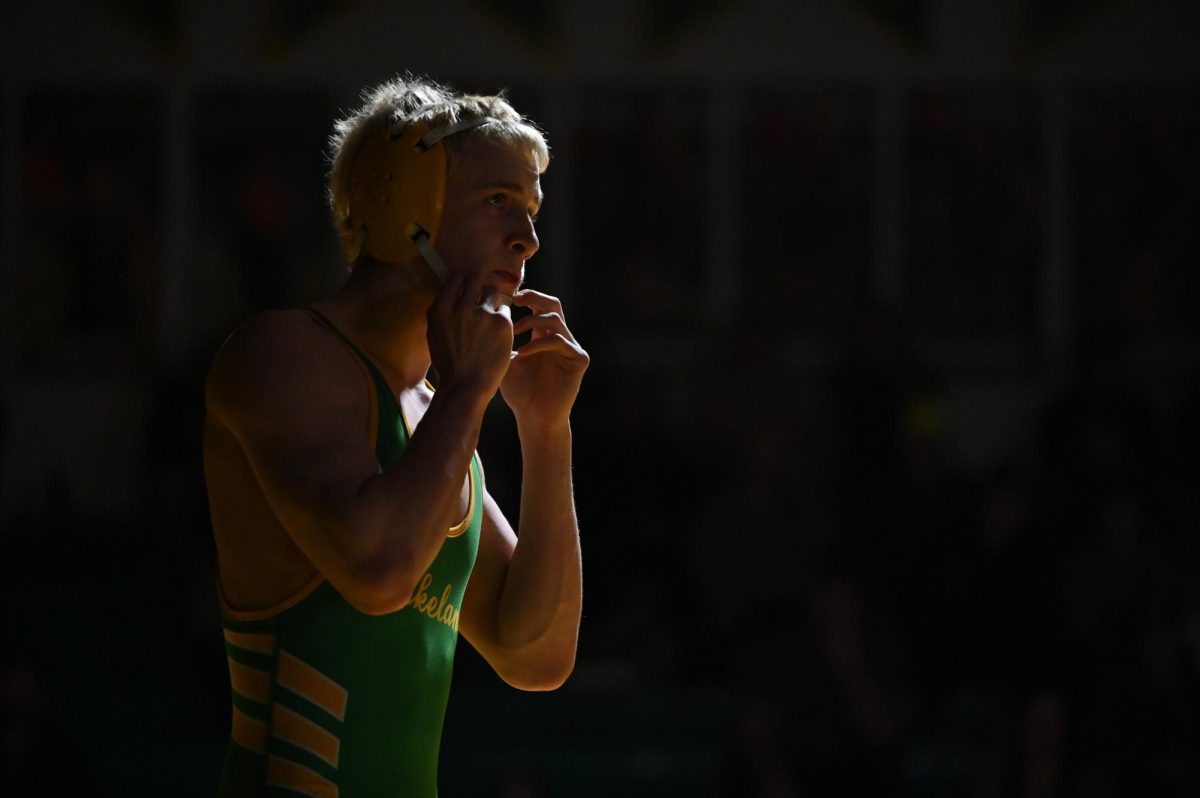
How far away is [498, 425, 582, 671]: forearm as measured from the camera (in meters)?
2.06

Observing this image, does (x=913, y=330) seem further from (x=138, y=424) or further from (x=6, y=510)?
(x=6, y=510)

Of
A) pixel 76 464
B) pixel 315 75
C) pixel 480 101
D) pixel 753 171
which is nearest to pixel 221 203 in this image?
pixel 315 75

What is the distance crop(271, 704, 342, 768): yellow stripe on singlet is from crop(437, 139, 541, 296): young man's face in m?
0.53

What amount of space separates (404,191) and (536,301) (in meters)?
0.20

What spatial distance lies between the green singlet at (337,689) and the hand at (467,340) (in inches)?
4.1

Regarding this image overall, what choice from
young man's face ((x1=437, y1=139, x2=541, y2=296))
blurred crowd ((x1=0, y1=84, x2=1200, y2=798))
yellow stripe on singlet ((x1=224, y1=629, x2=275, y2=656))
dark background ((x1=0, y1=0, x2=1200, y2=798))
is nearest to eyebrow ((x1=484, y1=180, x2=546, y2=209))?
young man's face ((x1=437, y1=139, x2=541, y2=296))

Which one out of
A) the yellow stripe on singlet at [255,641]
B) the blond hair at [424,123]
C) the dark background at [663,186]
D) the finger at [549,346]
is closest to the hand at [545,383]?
the finger at [549,346]

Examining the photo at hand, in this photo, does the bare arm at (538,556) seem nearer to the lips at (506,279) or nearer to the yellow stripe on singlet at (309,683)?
the lips at (506,279)

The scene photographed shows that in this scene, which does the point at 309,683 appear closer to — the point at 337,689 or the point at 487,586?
the point at 337,689

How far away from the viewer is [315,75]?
7.95 m

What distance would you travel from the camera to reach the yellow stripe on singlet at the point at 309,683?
1812 millimetres

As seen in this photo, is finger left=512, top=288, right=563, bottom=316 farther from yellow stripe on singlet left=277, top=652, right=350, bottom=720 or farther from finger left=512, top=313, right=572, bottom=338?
yellow stripe on singlet left=277, top=652, right=350, bottom=720

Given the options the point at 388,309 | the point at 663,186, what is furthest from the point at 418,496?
the point at 663,186

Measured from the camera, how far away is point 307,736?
1816 millimetres
